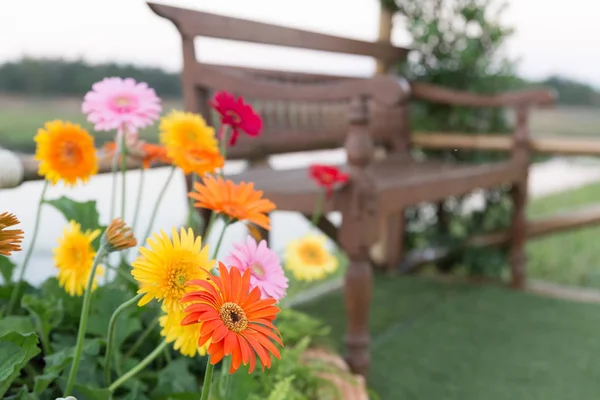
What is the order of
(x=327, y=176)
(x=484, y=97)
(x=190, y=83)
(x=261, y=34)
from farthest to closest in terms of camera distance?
(x=484, y=97)
(x=261, y=34)
(x=190, y=83)
(x=327, y=176)

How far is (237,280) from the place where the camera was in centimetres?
43

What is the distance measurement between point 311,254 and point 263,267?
532 mm

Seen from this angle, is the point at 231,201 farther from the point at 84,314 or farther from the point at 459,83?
the point at 459,83

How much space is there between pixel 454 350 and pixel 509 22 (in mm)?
1381

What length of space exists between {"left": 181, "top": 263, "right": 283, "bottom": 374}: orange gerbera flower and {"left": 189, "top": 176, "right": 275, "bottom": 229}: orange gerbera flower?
14 centimetres

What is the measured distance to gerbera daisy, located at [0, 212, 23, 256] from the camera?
44 centimetres

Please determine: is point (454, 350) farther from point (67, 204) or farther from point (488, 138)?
point (67, 204)

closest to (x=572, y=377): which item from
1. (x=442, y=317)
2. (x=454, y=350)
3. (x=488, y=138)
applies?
(x=454, y=350)

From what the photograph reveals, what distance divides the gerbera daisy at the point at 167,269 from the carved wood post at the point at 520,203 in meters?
2.19

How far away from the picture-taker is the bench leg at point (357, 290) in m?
1.42

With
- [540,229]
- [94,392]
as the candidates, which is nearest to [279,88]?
[94,392]

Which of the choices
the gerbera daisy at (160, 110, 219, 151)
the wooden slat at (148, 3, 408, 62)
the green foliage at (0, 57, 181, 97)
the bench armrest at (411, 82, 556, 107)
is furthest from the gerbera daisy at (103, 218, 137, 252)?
the bench armrest at (411, 82, 556, 107)

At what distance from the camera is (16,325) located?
76cm

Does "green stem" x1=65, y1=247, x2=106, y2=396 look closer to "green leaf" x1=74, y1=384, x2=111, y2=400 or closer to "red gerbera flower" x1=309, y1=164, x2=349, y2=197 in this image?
"green leaf" x1=74, y1=384, x2=111, y2=400
